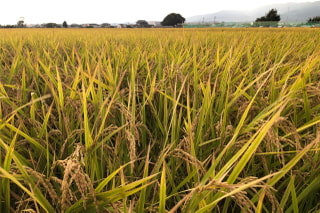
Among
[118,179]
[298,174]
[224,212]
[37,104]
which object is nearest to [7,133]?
[37,104]

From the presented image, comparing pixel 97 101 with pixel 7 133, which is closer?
pixel 7 133

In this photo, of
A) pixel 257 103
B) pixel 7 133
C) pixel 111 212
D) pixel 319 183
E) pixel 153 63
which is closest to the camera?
pixel 111 212

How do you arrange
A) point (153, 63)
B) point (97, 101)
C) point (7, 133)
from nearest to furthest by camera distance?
1. point (7, 133)
2. point (97, 101)
3. point (153, 63)

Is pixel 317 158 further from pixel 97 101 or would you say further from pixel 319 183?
pixel 97 101

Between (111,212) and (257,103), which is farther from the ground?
(257,103)

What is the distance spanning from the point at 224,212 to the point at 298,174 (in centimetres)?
24

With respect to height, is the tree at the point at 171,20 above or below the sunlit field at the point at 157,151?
above

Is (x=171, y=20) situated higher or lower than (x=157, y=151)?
higher

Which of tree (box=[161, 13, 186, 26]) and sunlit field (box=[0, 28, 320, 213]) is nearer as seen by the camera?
sunlit field (box=[0, 28, 320, 213])

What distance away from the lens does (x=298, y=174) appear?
61 cm

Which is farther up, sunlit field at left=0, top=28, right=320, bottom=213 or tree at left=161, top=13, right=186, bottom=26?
tree at left=161, top=13, right=186, bottom=26

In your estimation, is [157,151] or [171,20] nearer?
[157,151]

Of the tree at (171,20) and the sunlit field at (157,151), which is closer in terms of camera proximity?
the sunlit field at (157,151)

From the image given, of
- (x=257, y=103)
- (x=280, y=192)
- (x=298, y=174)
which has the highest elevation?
(x=257, y=103)
